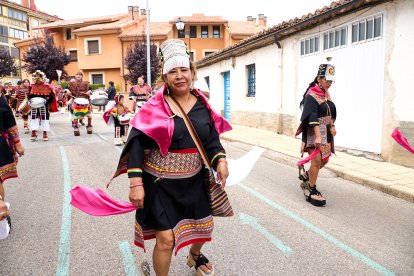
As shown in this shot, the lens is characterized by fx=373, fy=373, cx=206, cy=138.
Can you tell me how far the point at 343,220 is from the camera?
184 inches

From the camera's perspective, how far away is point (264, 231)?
4254mm

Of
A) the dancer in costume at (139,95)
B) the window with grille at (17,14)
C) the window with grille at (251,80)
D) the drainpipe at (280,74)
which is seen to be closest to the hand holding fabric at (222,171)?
the dancer in costume at (139,95)

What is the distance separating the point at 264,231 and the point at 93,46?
41.6m

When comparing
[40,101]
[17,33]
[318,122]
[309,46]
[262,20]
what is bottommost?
[318,122]

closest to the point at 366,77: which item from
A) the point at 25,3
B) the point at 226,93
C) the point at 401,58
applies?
the point at 401,58

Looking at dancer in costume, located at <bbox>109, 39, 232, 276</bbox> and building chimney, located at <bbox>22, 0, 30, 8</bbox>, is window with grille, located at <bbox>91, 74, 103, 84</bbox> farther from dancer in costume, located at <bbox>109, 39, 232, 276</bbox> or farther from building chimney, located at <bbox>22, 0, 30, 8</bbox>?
dancer in costume, located at <bbox>109, 39, 232, 276</bbox>

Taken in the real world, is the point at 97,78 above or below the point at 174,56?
above

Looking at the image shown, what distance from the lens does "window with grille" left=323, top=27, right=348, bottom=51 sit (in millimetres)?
9684

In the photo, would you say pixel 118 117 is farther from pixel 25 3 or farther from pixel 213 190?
pixel 25 3

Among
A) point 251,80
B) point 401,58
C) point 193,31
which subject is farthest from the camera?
point 193,31

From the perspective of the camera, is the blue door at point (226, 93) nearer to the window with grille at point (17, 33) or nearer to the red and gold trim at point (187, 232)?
the red and gold trim at point (187, 232)

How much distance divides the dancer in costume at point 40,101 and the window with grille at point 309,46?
26.3ft

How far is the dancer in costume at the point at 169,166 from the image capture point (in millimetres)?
2578

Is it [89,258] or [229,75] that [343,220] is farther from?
[229,75]
